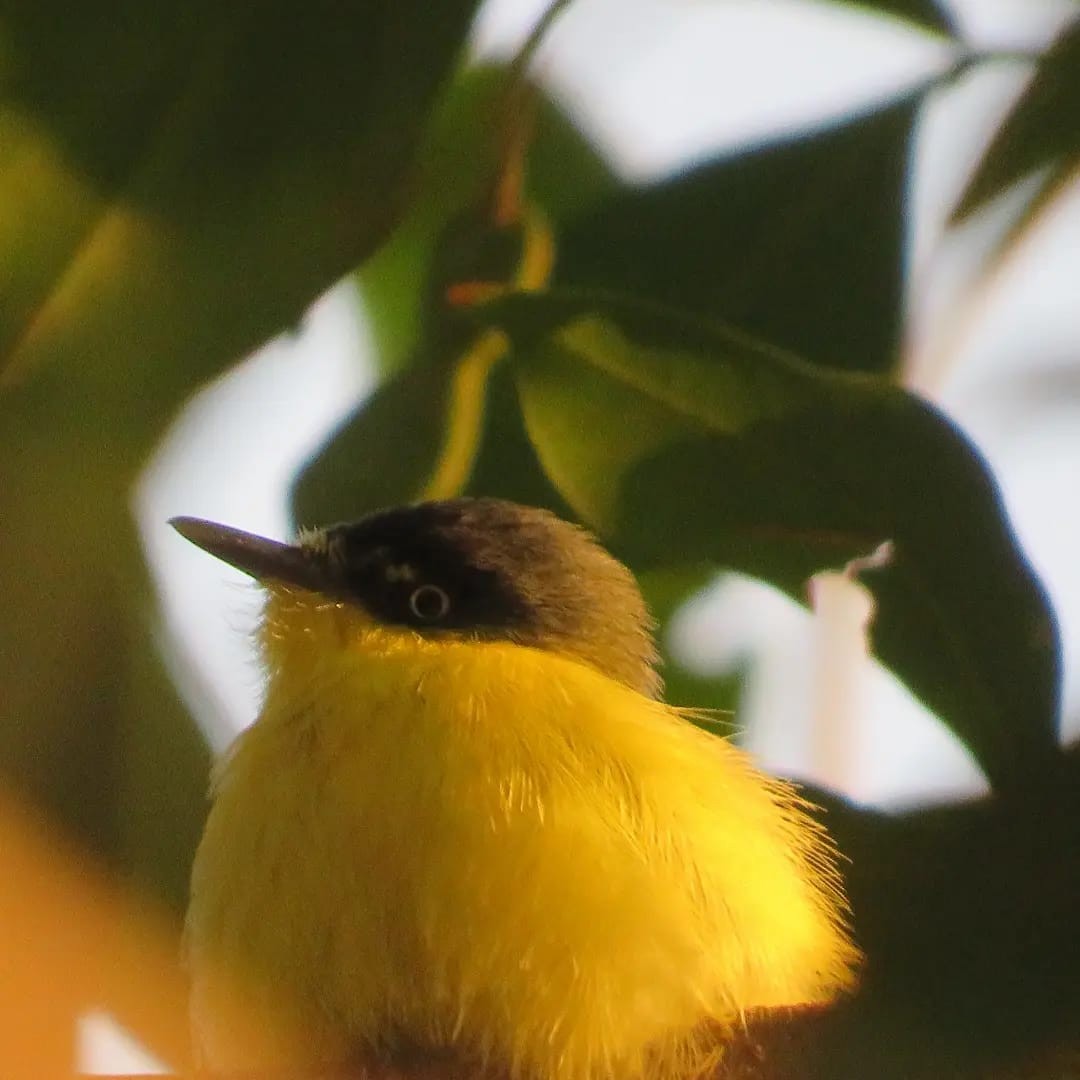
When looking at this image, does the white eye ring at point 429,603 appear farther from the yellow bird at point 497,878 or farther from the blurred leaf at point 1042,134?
the blurred leaf at point 1042,134

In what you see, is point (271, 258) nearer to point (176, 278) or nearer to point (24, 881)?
point (176, 278)

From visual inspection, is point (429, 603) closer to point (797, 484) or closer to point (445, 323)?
point (445, 323)

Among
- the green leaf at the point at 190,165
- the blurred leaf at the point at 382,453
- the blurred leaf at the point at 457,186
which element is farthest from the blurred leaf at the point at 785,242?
the green leaf at the point at 190,165

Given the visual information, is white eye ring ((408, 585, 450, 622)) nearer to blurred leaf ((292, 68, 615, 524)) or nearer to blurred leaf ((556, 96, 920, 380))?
blurred leaf ((292, 68, 615, 524))

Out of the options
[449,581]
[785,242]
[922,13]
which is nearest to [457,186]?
[785,242]

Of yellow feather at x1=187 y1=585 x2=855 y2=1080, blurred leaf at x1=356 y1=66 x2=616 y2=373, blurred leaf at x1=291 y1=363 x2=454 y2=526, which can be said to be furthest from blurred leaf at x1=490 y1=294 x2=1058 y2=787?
blurred leaf at x1=356 y1=66 x2=616 y2=373

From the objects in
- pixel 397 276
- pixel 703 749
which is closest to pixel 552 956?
pixel 703 749
